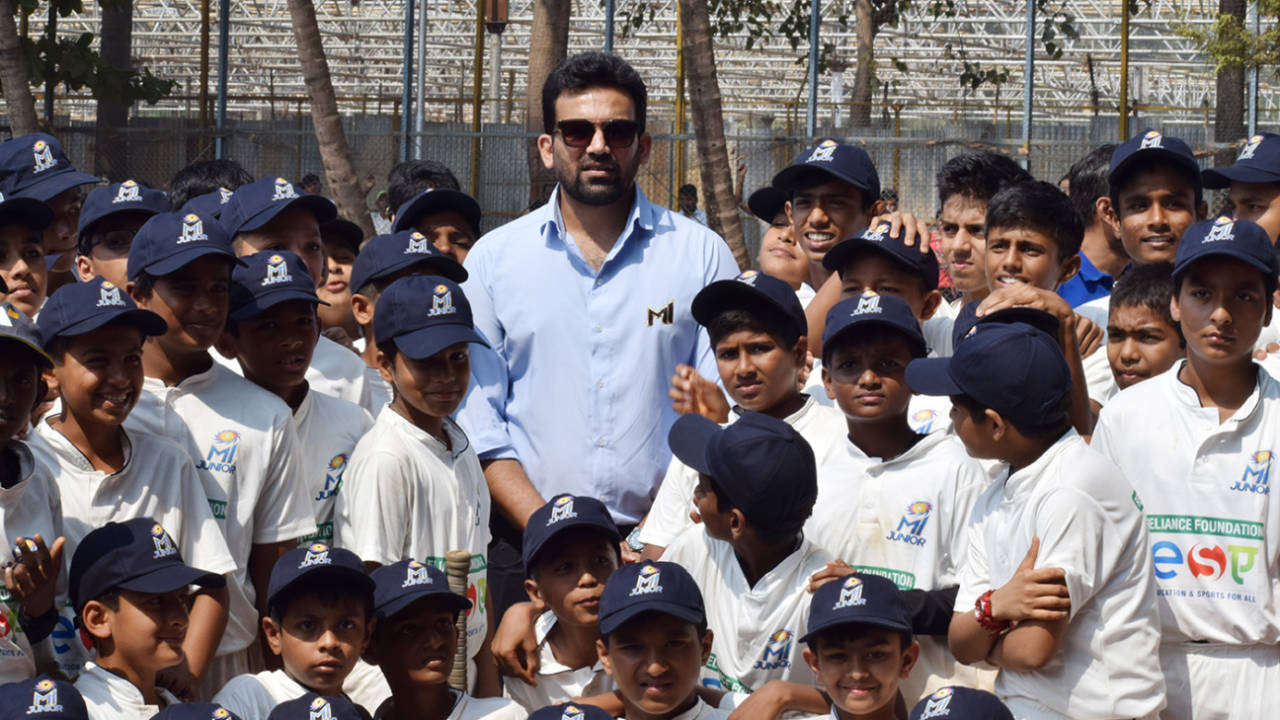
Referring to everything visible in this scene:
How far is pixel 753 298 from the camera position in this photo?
517 cm

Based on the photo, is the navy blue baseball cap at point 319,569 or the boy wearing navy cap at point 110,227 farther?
the boy wearing navy cap at point 110,227

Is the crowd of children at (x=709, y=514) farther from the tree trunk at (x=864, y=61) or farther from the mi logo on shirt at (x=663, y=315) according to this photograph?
the tree trunk at (x=864, y=61)

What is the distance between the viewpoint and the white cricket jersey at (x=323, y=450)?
17.4 ft

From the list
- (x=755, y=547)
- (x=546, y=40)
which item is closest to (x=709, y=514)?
(x=755, y=547)

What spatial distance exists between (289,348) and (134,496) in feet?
2.68

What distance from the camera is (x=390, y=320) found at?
5230mm

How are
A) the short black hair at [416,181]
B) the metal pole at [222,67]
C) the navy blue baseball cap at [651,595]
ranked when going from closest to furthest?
the navy blue baseball cap at [651,595] → the short black hair at [416,181] → the metal pole at [222,67]

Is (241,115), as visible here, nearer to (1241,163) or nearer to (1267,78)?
(1267,78)

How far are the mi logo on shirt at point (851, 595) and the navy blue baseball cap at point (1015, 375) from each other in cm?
61

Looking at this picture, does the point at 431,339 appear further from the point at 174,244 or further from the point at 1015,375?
the point at 1015,375

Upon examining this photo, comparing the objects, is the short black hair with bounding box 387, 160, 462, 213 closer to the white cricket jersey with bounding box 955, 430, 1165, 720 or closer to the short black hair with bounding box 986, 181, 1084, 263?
the short black hair with bounding box 986, 181, 1084, 263

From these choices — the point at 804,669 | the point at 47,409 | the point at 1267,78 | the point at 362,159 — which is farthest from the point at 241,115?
the point at 804,669

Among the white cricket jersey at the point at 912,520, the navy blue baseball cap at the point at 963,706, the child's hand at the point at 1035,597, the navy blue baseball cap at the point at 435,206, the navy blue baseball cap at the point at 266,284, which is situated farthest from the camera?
the navy blue baseball cap at the point at 435,206

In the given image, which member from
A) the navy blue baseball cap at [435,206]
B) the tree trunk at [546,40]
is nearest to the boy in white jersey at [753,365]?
the navy blue baseball cap at [435,206]
